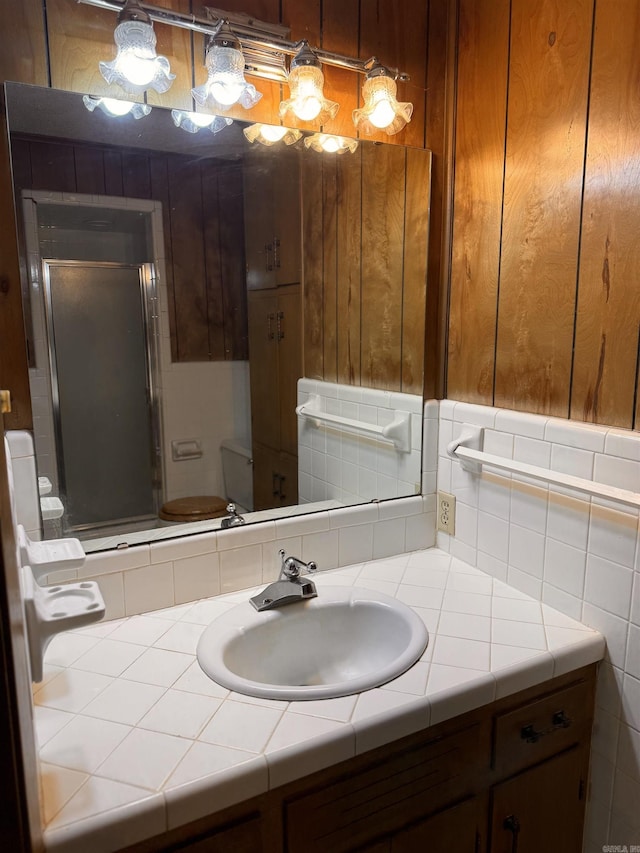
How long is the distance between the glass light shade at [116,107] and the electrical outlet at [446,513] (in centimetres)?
121

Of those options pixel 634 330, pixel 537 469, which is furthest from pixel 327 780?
pixel 634 330

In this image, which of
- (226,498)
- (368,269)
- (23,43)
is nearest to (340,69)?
(368,269)

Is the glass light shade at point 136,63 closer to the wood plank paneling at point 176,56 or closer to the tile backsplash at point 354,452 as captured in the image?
the wood plank paneling at point 176,56

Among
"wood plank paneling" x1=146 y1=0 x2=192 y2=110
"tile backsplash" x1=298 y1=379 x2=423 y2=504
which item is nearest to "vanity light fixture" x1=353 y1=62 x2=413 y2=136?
"wood plank paneling" x1=146 y1=0 x2=192 y2=110

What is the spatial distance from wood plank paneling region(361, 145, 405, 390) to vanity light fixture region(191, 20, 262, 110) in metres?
0.42

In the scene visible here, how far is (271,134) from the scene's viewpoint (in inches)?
51.3

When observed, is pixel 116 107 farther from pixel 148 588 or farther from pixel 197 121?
pixel 148 588

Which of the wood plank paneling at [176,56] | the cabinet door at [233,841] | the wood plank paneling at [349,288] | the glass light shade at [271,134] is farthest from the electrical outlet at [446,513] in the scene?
the wood plank paneling at [176,56]

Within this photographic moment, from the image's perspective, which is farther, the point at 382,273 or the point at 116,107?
the point at 382,273

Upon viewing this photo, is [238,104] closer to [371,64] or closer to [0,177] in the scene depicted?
[371,64]

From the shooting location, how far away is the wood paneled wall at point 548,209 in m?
1.05

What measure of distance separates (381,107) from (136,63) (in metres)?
0.56

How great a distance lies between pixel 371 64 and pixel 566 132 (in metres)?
0.49

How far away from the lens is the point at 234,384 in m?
1.36
